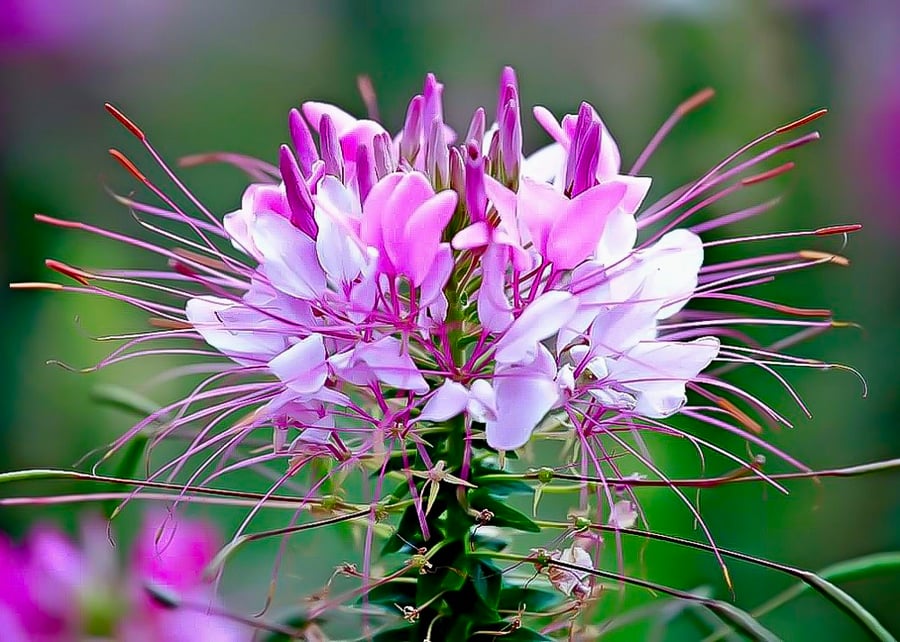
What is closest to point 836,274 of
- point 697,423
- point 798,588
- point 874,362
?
point 874,362

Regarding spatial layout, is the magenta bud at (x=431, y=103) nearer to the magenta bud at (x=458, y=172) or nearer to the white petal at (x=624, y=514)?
the magenta bud at (x=458, y=172)

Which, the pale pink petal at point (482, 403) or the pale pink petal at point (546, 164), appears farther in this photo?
the pale pink petal at point (546, 164)

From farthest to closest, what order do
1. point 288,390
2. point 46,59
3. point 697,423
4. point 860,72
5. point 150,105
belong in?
point 150,105
point 46,59
point 860,72
point 697,423
point 288,390

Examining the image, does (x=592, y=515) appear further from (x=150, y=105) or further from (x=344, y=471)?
(x=150, y=105)

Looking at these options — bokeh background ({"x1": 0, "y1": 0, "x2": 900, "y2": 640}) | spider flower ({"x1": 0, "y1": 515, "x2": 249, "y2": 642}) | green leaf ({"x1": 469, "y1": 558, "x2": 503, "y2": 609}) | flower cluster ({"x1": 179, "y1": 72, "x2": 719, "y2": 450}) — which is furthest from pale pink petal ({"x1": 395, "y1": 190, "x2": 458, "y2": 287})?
bokeh background ({"x1": 0, "y1": 0, "x2": 900, "y2": 640})

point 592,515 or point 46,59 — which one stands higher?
point 46,59

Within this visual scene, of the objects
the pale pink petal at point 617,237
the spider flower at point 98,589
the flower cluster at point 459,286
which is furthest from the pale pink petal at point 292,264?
the spider flower at point 98,589

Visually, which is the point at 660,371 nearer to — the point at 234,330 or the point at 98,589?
the point at 234,330
